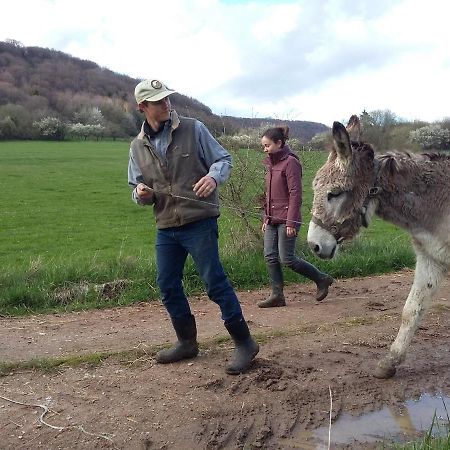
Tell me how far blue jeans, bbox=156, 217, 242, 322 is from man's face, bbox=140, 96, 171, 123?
37.3 inches

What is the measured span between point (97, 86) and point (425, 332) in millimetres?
97780

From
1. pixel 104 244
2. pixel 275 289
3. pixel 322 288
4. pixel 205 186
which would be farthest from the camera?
pixel 104 244

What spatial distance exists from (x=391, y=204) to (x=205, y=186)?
160cm

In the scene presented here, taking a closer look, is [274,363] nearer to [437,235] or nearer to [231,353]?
[231,353]

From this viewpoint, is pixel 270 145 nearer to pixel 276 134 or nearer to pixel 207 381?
pixel 276 134

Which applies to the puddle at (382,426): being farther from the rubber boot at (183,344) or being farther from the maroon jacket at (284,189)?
the maroon jacket at (284,189)

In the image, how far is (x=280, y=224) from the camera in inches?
282

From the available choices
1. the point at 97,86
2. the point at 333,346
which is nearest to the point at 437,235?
the point at 333,346

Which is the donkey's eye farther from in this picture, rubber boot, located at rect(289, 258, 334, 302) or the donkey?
rubber boot, located at rect(289, 258, 334, 302)

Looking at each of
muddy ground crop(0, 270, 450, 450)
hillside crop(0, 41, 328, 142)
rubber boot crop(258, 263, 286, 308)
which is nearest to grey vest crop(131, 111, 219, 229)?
muddy ground crop(0, 270, 450, 450)

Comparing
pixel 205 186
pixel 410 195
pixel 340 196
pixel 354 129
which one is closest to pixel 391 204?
pixel 410 195

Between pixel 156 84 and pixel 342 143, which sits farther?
pixel 156 84

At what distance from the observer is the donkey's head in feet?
15.0

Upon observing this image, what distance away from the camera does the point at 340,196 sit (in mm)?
4598
